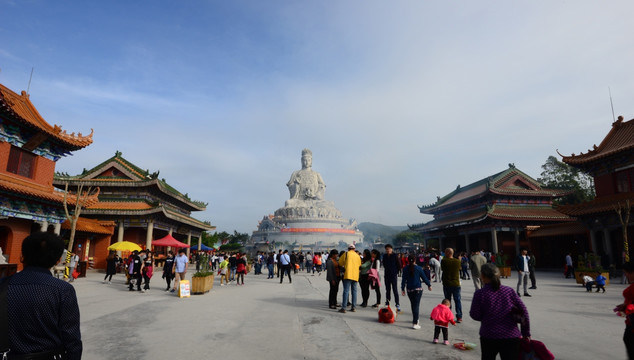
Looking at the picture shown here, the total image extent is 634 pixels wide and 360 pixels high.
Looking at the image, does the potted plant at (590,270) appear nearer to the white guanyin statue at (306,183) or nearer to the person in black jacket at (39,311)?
the person in black jacket at (39,311)

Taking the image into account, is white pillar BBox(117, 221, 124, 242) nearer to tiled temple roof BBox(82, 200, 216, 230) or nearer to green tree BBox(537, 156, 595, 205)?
tiled temple roof BBox(82, 200, 216, 230)

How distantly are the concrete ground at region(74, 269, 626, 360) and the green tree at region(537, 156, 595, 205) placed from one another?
34522 millimetres

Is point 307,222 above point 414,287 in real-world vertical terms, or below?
above

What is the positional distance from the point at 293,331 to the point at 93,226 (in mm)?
20322

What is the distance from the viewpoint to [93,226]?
2198 cm

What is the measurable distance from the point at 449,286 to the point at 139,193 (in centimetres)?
2424

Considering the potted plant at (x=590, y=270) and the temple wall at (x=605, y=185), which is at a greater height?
the temple wall at (x=605, y=185)

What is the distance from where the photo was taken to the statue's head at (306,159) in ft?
168

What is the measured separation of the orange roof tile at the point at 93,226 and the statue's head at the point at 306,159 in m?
30.1

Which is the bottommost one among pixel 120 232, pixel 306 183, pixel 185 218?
pixel 120 232

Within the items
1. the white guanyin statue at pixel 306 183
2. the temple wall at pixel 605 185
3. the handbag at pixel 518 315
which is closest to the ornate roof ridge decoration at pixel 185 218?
the white guanyin statue at pixel 306 183

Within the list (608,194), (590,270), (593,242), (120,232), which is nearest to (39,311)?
(590,270)

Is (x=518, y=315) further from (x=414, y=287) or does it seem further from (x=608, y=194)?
(x=608, y=194)

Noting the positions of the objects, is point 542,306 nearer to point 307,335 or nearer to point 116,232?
point 307,335
